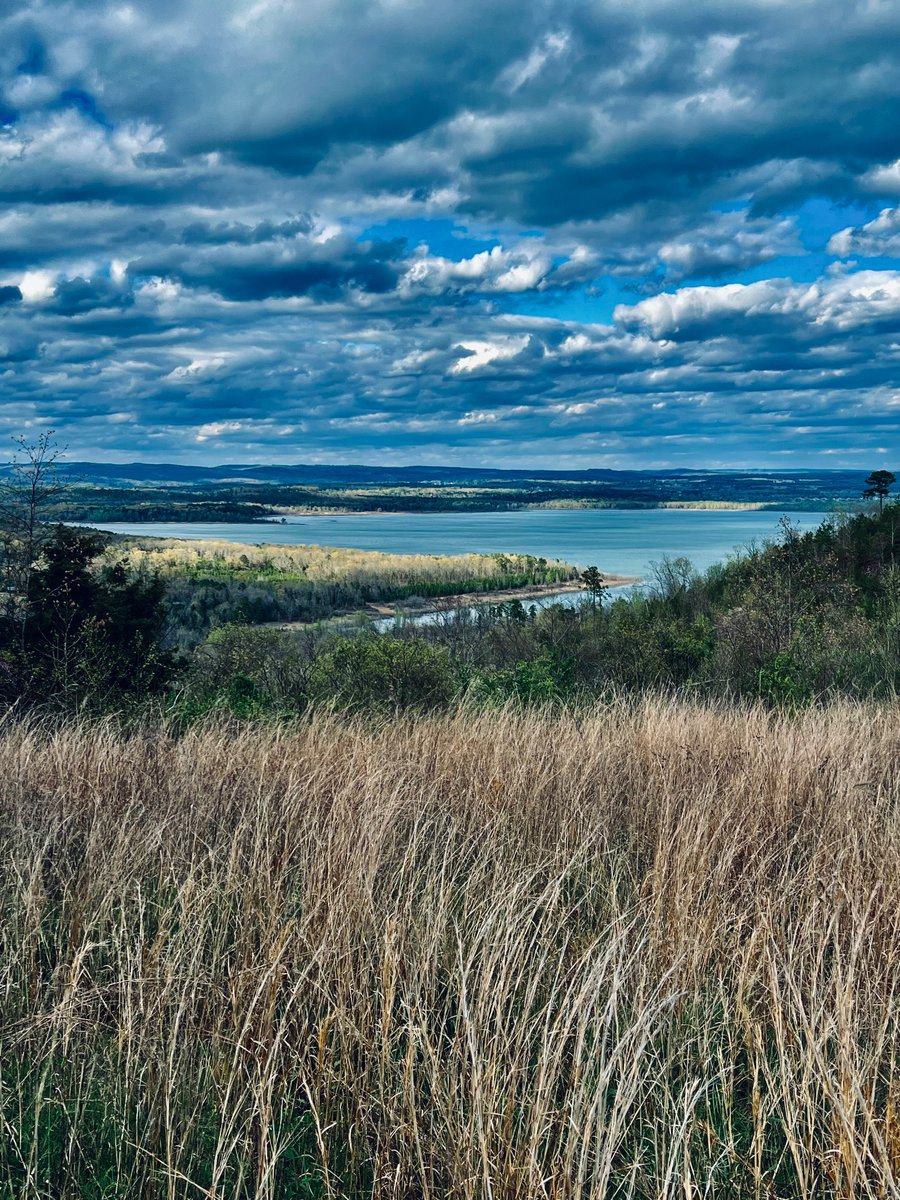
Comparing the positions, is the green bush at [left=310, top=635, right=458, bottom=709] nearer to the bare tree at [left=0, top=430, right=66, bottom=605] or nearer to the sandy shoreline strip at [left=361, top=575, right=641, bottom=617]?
the bare tree at [left=0, top=430, right=66, bottom=605]

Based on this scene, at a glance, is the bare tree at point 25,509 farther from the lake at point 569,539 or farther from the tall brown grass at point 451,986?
the lake at point 569,539

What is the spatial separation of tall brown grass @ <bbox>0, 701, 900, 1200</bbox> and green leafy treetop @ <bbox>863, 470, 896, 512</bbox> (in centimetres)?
2696

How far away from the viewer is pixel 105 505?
142375 millimetres

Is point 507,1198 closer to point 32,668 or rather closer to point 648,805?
point 648,805

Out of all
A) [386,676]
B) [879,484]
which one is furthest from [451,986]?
[879,484]

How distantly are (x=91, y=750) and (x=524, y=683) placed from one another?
590cm

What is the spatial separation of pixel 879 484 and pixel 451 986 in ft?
100

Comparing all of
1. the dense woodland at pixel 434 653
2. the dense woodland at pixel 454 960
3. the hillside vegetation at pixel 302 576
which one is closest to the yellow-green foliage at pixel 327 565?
the hillside vegetation at pixel 302 576

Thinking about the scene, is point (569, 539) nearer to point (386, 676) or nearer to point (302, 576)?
point (302, 576)

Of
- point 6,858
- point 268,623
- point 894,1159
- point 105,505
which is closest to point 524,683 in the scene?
point 6,858

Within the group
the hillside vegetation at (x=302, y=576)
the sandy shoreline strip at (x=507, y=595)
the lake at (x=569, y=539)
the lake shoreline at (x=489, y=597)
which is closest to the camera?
the hillside vegetation at (x=302, y=576)

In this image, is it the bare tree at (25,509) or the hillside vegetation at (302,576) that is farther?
the hillside vegetation at (302,576)

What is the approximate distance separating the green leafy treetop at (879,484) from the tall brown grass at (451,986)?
88.4ft

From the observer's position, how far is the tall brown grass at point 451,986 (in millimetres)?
2377
